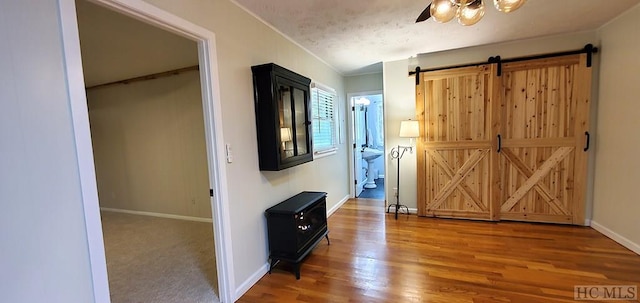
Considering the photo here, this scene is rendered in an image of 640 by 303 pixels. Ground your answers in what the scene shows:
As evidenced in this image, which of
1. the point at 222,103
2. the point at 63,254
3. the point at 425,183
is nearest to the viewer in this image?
the point at 63,254

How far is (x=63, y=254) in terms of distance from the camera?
1.22m

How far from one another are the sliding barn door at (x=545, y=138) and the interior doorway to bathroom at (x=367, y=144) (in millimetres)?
2155

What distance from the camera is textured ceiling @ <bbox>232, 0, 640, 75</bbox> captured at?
94.7 inches

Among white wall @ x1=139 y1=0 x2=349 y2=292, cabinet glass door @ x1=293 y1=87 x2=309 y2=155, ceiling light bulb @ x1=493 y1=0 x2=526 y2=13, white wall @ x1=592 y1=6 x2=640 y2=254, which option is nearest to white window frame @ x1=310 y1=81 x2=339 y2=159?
cabinet glass door @ x1=293 y1=87 x2=309 y2=155

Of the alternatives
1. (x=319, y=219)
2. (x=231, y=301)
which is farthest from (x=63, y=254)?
(x=319, y=219)

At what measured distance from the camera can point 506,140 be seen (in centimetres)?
368

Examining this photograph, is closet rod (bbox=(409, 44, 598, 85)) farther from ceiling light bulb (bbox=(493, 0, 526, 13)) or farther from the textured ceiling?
ceiling light bulb (bbox=(493, 0, 526, 13))

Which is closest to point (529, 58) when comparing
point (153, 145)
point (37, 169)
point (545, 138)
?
point (545, 138)

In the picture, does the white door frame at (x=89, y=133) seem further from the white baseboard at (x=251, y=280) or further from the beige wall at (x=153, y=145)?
the beige wall at (x=153, y=145)

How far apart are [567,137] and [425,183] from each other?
1848 mm

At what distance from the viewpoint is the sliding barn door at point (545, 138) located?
3389mm

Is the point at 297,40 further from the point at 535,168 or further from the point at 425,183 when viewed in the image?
the point at 535,168

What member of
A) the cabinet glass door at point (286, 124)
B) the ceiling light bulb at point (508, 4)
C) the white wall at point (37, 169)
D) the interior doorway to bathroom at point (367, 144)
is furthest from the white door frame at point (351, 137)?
the white wall at point (37, 169)

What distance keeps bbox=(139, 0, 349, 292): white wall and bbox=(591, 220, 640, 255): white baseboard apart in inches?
146
